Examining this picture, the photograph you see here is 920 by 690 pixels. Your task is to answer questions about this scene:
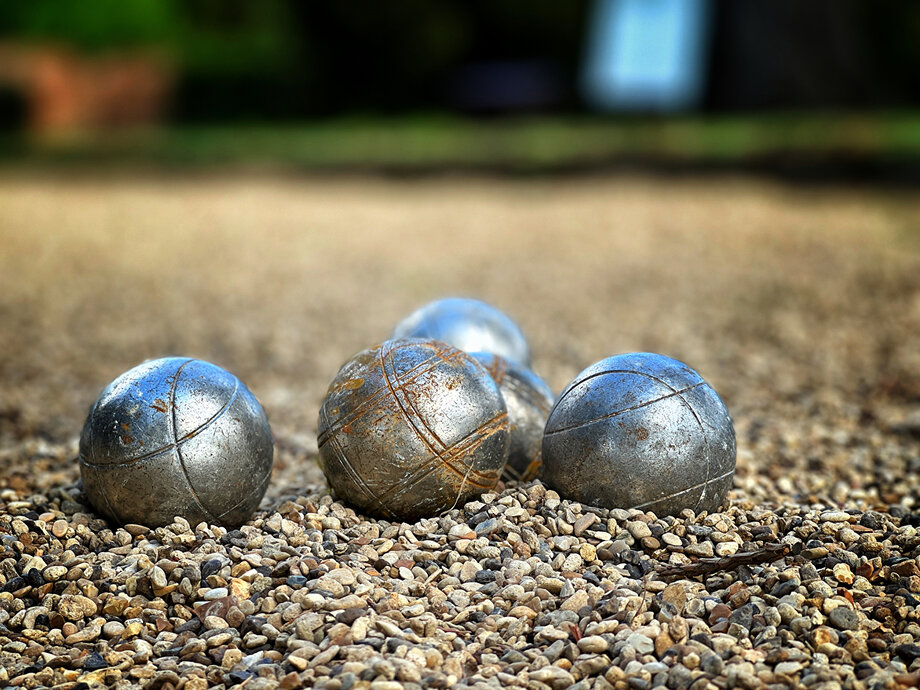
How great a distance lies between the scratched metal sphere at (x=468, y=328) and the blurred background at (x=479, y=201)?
1.15 m

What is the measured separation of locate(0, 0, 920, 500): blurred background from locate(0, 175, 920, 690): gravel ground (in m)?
0.07

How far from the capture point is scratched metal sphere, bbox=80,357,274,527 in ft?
14.8

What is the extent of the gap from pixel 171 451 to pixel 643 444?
2.17 metres

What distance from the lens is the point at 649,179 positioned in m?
18.2

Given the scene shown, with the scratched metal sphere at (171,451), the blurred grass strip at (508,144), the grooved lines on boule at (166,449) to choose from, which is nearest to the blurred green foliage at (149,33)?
the blurred grass strip at (508,144)

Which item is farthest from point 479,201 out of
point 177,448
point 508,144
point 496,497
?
point 177,448

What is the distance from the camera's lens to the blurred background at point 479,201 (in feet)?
28.2

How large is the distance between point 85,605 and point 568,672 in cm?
200

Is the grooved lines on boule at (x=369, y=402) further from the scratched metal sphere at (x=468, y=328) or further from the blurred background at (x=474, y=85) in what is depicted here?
the blurred background at (x=474, y=85)

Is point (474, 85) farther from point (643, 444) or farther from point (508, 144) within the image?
point (643, 444)

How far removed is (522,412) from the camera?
517 cm

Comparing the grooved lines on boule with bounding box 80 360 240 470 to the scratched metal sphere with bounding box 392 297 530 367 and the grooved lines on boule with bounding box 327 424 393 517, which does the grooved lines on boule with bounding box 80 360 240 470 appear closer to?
the grooved lines on boule with bounding box 327 424 393 517

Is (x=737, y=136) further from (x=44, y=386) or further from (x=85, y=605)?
(x=85, y=605)

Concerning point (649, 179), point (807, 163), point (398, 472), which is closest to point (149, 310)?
point (398, 472)
